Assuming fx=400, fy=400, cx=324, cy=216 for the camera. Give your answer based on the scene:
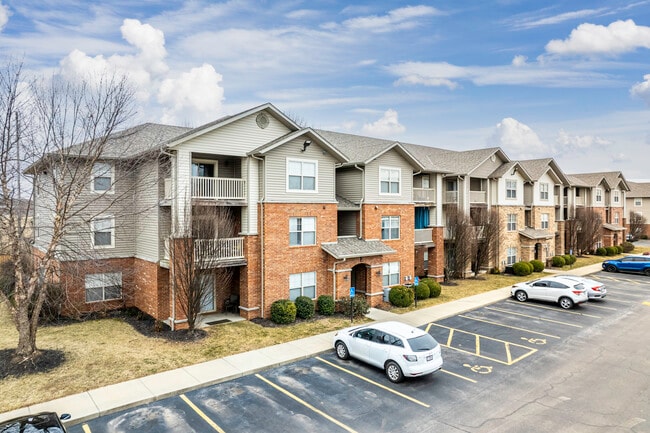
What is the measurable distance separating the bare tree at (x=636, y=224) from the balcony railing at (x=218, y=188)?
68.1 meters

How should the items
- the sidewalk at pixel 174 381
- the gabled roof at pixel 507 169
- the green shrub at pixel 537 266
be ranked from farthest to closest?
the green shrub at pixel 537 266
the gabled roof at pixel 507 169
the sidewalk at pixel 174 381

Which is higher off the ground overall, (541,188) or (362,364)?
(541,188)

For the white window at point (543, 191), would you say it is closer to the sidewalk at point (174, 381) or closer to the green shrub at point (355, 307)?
the green shrub at point (355, 307)

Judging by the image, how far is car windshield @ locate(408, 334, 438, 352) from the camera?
1246 cm

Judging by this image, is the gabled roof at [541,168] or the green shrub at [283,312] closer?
the green shrub at [283,312]

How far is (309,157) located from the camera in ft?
68.3

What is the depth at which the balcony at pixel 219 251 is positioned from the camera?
54.2 ft

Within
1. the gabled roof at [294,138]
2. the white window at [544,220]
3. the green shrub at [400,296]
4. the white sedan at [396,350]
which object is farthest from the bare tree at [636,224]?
the white sedan at [396,350]

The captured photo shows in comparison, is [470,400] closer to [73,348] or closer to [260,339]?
[260,339]

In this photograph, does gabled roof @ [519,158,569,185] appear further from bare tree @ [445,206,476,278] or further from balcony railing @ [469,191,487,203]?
bare tree @ [445,206,476,278]

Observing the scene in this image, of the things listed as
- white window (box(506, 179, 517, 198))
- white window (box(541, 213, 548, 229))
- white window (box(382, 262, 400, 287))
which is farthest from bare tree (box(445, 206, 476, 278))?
white window (box(541, 213, 548, 229))

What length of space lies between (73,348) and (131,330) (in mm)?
2766

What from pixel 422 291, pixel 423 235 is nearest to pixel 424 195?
pixel 423 235

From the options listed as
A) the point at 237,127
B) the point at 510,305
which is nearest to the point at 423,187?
the point at 510,305
